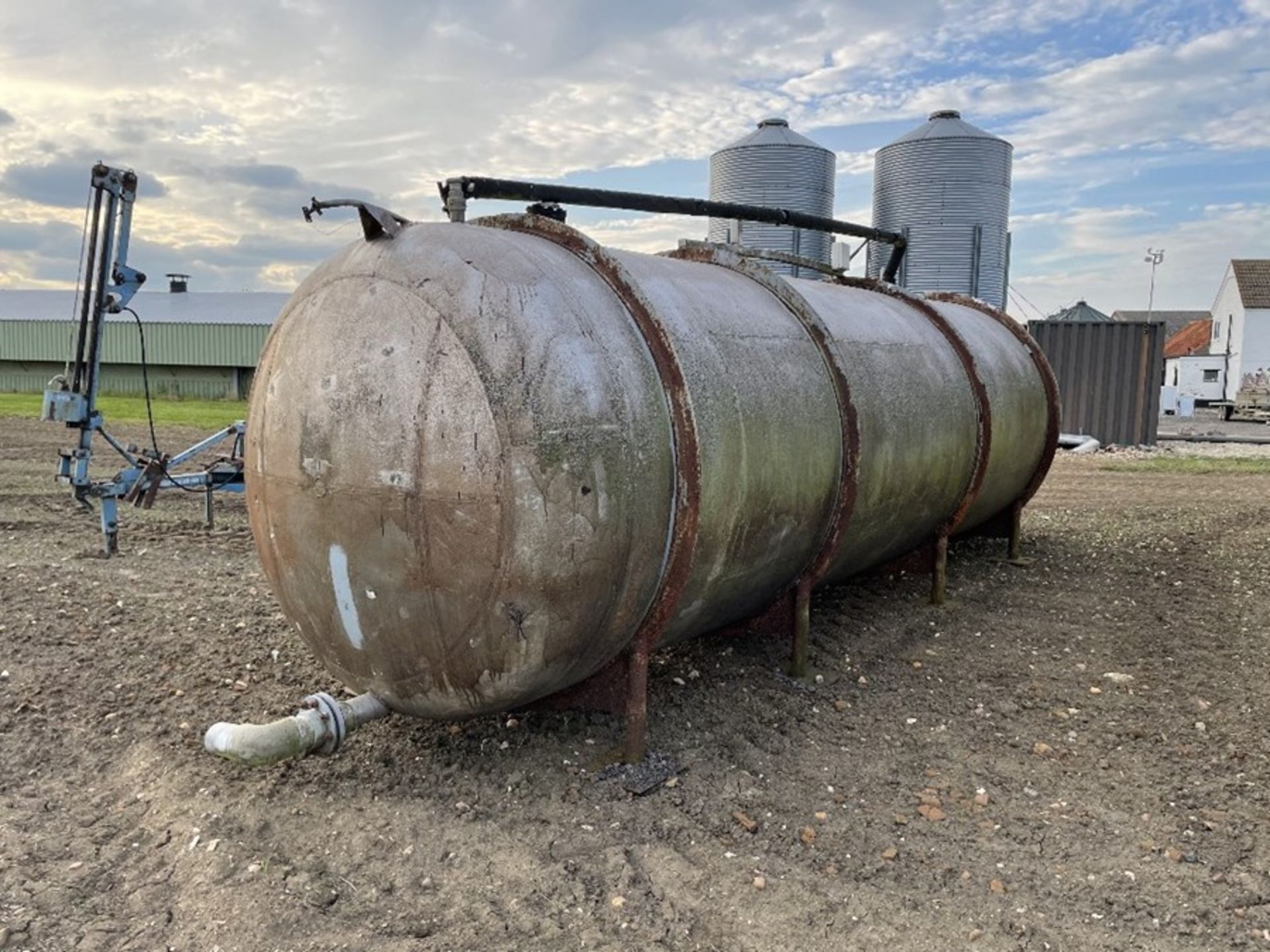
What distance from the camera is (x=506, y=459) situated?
3.00m

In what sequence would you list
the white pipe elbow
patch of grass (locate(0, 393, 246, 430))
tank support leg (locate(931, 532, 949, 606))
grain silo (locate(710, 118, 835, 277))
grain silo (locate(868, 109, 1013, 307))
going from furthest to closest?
1. patch of grass (locate(0, 393, 246, 430))
2. grain silo (locate(868, 109, 1013, 307))
3. grain silo (locate(710, 118, 835, 277))
4. tank support leg (locate(931, 532, 949, 606))
5. the white pipe elbow

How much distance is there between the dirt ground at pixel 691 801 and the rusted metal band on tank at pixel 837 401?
66 cm

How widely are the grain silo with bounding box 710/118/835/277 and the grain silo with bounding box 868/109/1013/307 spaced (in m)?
2.59

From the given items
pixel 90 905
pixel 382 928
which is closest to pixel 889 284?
pixel 382 928

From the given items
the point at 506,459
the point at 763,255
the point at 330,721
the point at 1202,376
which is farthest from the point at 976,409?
the point at 1202,376

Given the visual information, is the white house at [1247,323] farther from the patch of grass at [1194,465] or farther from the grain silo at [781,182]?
the grain silo at [781,182]

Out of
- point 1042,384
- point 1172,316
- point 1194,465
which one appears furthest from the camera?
point 1172,316

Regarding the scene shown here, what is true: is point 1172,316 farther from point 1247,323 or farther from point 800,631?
point 800,631

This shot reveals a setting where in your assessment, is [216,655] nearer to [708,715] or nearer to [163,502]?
[708,715]

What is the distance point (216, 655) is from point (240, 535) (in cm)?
352

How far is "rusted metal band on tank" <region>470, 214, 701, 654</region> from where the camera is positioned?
3379 millimetres

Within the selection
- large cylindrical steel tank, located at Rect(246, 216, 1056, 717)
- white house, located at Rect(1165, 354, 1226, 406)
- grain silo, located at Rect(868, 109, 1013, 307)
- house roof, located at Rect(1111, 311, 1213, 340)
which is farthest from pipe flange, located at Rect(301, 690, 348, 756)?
house roof, located at Rect(1111, 311, 1213, 340)

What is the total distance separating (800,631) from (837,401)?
1.09 meters

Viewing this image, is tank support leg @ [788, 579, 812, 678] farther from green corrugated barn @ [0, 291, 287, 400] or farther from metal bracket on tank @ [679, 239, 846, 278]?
green corrugated barn @ [0, 291, 287, 400]
